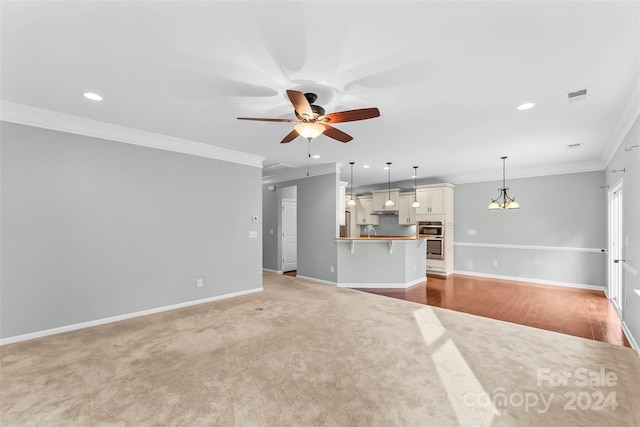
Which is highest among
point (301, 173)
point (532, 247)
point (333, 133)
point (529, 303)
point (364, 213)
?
point (301, 173)

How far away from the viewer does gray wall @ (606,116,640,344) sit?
2.97 m

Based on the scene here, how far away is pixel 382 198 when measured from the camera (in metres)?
8.41

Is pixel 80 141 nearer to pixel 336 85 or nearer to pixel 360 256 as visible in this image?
pixel 336 85

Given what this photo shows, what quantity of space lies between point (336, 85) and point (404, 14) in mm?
948

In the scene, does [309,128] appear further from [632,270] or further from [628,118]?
[632,270]

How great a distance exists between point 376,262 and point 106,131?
16.8 feet

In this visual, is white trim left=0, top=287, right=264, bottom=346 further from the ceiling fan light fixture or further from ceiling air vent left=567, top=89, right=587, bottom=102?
ceiling air vent left=567, top=89, right=587, bottom=102

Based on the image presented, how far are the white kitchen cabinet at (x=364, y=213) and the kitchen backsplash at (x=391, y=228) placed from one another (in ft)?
0.75

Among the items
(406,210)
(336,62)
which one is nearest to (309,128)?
(336,62)

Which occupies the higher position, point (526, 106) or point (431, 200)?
point (526, 106)

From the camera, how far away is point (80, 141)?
11.9 feet

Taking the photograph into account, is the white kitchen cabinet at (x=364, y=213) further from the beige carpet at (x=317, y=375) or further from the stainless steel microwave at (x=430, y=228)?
the beige carpet at (x=317, y=375)

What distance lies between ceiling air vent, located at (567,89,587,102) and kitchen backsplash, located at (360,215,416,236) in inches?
223

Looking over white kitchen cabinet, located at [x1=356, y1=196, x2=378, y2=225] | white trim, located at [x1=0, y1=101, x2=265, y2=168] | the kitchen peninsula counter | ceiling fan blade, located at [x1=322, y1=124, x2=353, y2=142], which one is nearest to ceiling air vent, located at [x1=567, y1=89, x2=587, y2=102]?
ceiling fan blade, located at [x1=322, y1=124, x2=353, y2=142]
